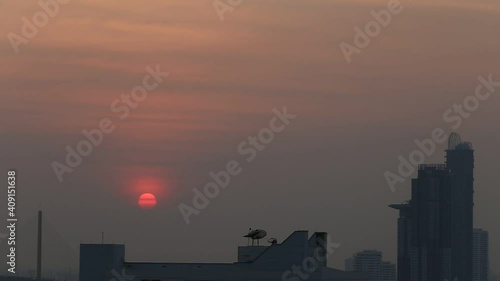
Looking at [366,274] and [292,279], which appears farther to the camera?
[366,274]

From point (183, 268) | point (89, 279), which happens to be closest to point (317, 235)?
point (183, 268)

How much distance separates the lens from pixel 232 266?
3268 inches

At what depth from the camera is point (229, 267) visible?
272ft

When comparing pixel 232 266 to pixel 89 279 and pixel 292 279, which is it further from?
pixel 89 279

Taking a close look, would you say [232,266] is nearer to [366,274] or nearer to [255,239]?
[255,239]

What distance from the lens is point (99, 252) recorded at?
275 feet

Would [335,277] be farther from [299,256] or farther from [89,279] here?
[89,279]

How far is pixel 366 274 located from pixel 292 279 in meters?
11.3

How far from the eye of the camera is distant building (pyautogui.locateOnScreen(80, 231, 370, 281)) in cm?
8225

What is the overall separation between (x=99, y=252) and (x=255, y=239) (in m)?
10.8

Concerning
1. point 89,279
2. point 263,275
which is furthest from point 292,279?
point 89,279

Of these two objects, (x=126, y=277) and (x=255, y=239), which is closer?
(x=126, y=277)

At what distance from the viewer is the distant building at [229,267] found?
8225 cm

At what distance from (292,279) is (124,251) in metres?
11.4
